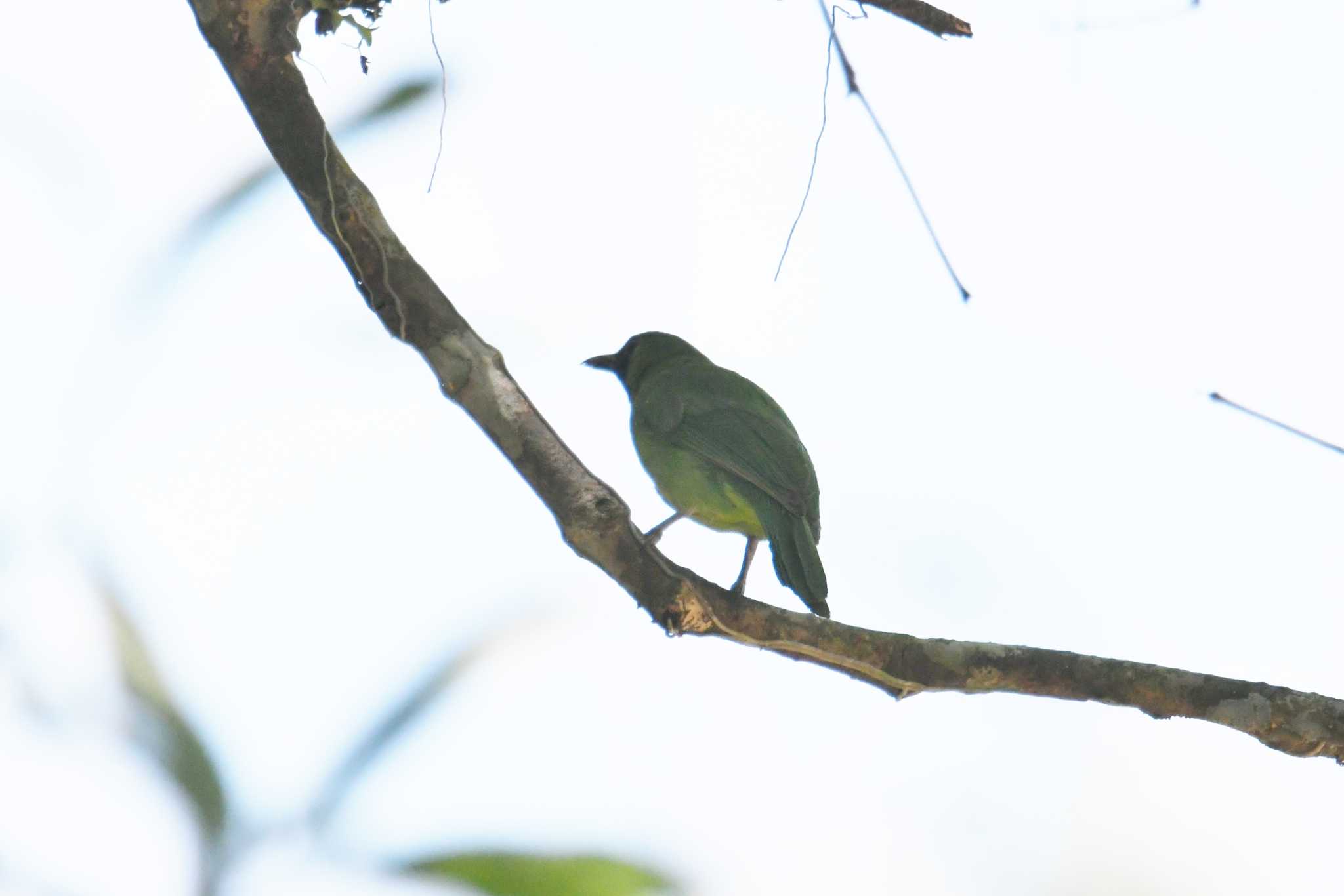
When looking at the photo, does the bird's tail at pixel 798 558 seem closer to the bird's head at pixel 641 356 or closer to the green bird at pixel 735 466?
the green bird at pixel 735 466

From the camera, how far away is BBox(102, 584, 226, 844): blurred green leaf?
1.58 metres

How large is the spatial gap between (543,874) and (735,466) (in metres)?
2.78

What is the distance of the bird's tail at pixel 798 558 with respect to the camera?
4.16m

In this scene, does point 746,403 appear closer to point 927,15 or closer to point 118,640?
point 927,15

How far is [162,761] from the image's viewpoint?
63.9 inches

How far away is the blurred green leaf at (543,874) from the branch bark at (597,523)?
4.40ft

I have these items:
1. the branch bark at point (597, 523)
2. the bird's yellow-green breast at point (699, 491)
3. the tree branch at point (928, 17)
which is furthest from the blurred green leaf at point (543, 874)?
the bird's yellow-green breast at point (699, 491)

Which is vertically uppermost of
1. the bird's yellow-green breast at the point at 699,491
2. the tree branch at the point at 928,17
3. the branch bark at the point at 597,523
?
the tree branch at the point at 928,17

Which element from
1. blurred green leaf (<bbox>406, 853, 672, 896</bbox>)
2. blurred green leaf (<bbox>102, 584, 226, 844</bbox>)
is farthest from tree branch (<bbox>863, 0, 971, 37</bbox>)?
blurred green leaf (<bbox>102, 584, 226, 844</bbox>)

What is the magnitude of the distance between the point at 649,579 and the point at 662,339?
10.3ft

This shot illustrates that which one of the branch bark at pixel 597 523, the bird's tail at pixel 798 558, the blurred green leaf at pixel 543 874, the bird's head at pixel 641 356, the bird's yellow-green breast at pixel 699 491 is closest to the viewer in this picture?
the blurred green leaf at pixel 543 874

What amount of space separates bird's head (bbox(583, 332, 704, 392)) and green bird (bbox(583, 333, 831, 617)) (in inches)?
22.7

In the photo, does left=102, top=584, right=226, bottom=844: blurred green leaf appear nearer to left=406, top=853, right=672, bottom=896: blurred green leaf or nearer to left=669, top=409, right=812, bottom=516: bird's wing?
left=406, top=853, right=672, bottom=896: blurred green leaf

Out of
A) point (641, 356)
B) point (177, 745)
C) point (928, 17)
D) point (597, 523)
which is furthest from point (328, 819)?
point (641, 356)
